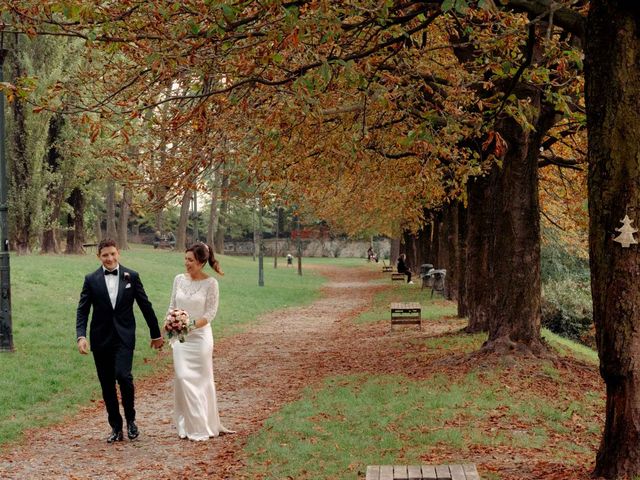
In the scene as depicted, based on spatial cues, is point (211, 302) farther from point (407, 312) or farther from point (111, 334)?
point (407, 312)

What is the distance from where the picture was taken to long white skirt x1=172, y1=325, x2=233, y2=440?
929 cm

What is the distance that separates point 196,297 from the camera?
962 cm

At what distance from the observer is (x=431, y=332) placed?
64.1 feet

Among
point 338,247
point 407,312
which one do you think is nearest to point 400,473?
point 407,312

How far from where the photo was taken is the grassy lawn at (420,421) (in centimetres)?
798

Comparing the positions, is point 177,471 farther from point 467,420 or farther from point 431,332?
point 431,332

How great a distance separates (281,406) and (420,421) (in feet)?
7.96

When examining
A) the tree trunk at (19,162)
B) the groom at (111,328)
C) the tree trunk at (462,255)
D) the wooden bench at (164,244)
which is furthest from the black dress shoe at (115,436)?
the wooden bench at (164,244)

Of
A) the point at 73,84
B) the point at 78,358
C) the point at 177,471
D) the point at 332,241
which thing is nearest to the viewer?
the point at 177,471

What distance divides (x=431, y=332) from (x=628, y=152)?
1321 centimetres

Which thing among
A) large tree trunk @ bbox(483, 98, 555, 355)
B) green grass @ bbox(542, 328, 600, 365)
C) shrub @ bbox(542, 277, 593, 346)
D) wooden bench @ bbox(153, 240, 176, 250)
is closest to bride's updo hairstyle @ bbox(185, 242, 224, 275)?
large tree trunk @ bbox(483, 98, 555, 355)

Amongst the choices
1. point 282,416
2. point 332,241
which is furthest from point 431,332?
point 332,241

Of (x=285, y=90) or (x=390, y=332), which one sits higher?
(x=285, y=90)

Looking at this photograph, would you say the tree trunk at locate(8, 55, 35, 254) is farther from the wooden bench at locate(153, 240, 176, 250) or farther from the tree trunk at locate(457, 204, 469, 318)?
the wooden bench at locate(153, 240, 176, 250)
